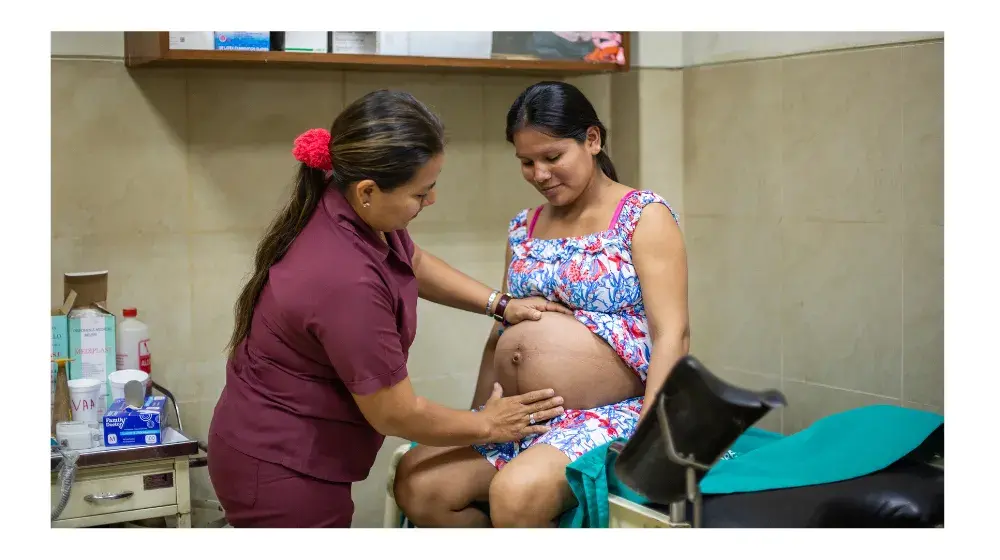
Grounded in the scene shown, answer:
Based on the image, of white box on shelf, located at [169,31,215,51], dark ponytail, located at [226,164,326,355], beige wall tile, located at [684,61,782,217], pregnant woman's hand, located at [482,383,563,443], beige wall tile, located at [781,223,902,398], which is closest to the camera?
dark ponytail, located at [226,164,326,355]

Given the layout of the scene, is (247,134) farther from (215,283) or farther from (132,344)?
(132,344)

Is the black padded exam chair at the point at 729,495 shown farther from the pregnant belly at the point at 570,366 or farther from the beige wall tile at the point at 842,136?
the beige wall tile at the point at 842,136

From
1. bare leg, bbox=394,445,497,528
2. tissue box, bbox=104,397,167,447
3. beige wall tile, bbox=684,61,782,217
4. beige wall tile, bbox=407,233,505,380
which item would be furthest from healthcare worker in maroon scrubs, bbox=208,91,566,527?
beige wall tile, bbox=684,61,782,217

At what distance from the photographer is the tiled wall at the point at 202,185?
9.29 ft

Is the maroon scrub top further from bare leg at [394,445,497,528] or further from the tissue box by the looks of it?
the tissue box

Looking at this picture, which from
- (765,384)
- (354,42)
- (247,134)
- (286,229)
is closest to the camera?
(286,229)

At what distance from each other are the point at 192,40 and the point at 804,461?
5.98 feet

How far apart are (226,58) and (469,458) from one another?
4.03 ft

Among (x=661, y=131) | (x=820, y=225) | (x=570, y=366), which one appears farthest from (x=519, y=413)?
(x=661, y=131)

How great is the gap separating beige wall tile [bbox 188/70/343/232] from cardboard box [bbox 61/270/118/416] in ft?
1.28

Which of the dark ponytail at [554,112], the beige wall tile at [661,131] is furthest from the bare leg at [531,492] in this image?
the beige wall tile at [661,131]

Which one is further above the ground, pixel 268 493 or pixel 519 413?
pixel 519 413

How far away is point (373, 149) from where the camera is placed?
195 cm

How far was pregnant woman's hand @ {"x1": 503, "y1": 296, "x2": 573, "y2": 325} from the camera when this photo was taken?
96.3 inches
